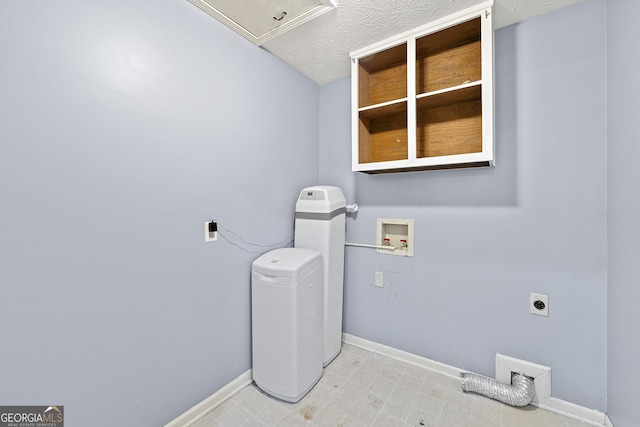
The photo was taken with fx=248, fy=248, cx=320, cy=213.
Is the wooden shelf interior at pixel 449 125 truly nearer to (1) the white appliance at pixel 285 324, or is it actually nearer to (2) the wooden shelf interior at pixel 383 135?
(2) the wooden shelf interior at pixel 383 135

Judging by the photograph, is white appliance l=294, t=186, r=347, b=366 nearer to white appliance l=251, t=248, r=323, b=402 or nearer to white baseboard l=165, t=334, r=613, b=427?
white appliance l=251, t=248, r=323, b=402

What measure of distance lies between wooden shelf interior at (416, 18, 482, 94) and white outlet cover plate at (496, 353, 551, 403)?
173 centimetres

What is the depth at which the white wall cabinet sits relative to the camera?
4.57ft

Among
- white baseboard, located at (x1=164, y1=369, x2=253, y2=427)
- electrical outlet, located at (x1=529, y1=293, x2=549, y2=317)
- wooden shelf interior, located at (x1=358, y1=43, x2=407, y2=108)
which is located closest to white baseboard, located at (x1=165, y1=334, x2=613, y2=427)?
white baseboard, located at (x1=164, y1=369, x2=253, y2=427)

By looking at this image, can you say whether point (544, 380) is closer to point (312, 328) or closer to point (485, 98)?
point (312, 328)

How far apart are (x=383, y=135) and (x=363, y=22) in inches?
29.3

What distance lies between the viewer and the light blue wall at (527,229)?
1.32 metres

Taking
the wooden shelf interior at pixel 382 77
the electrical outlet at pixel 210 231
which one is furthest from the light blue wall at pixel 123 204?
the wooden shelf interior at pixel 382 77

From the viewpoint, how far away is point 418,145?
1738mm

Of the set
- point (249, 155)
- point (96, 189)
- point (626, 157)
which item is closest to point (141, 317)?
point (96, 189)

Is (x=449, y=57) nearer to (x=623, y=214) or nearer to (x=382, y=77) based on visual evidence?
(x=382, y=77)

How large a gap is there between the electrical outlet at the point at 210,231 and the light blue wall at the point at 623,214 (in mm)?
1992

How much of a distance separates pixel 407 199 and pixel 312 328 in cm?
114

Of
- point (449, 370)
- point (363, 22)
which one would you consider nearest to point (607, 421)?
point (449, 370)
